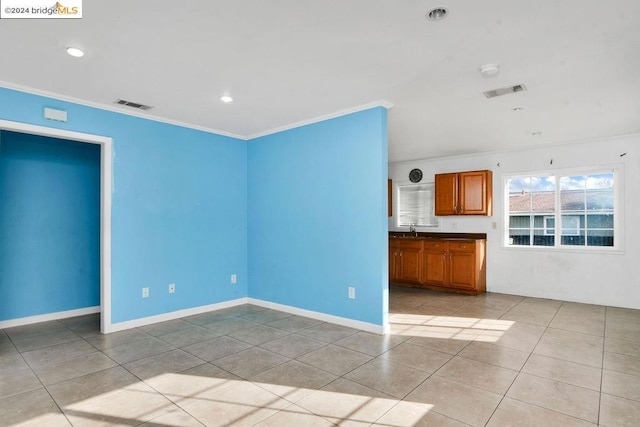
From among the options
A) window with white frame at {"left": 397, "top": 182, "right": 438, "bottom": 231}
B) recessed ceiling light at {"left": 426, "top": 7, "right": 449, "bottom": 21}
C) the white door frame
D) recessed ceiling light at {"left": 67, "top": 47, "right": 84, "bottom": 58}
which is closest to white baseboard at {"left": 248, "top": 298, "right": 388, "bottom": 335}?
the white door frame

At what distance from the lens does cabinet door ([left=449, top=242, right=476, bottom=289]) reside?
19.7 feet

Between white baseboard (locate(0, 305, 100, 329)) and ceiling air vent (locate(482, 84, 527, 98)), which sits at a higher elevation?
ceiling air vent (locate(482, 84, 527, 98))

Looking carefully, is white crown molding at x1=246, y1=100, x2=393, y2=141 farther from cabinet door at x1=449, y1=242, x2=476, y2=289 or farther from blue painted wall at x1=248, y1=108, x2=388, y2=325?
cabinet door at x1=449, y1=242, x2=476, y2=289

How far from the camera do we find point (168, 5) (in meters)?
2.11

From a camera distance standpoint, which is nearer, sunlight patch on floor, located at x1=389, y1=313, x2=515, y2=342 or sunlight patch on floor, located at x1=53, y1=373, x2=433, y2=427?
sunlight patch on floor, located at x1=53, y1=373, x2=433, y2=427

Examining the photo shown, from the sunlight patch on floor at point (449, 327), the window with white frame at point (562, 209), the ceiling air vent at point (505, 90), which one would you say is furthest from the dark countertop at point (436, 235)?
the ceiling air vent at point (505, 90)

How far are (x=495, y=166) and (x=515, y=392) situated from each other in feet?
15.0

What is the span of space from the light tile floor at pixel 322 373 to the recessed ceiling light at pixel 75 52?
2.48 metres

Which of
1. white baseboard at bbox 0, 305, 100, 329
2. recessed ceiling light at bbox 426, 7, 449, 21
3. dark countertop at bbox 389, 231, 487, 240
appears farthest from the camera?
dark countertop at bbox 389, 231, 487, 240

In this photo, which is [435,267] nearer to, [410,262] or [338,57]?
[410,262]

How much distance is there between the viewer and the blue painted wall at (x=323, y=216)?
395cm

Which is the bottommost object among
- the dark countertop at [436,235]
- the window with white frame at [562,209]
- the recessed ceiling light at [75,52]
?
the dark countertop at [436,235]

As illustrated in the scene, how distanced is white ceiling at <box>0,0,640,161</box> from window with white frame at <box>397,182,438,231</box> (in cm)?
293

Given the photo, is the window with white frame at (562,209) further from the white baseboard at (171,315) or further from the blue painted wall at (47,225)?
the blue painted wall at (47,225)
